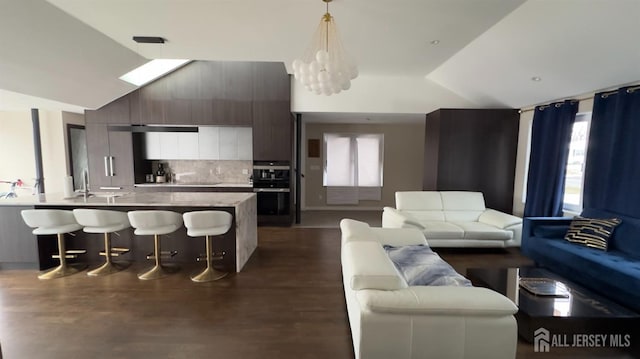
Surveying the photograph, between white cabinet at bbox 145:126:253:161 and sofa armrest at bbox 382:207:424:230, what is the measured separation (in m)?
3.06

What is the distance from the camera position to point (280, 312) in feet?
8.68

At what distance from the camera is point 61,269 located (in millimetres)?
3430

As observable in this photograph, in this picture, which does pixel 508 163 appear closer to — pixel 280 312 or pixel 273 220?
pixel 273 220

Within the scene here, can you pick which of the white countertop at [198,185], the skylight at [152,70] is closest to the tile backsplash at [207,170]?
the white countertop at [198,185]

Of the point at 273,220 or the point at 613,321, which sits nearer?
the point at 613,321

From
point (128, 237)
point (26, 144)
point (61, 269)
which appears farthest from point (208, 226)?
point (26, 144)

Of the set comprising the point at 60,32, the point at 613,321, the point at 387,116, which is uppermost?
the point at 60,32

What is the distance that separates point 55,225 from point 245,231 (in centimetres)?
219

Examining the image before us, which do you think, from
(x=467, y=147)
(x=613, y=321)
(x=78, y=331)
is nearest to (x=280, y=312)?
(x=78, y=331)

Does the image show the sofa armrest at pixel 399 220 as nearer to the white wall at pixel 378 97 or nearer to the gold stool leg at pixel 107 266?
the white wall at pixel 378 97

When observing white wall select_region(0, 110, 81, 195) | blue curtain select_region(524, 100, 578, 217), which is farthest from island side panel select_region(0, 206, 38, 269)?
blue curtain select_region(524, 100, 578, 217)

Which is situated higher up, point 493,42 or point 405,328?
point 493,42

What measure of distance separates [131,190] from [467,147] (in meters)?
6.81

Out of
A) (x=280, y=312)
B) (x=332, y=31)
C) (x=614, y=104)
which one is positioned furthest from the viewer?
(x=614, y=104)
